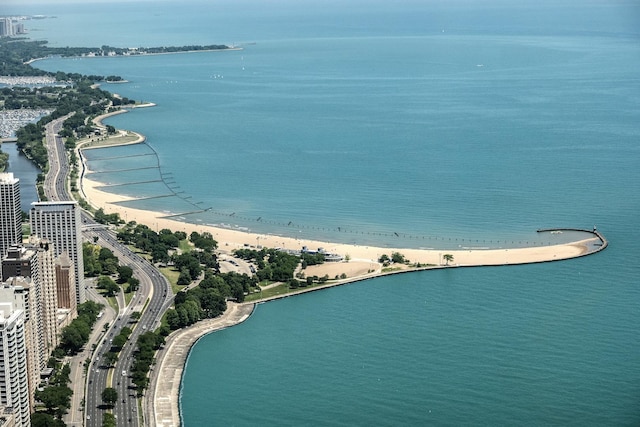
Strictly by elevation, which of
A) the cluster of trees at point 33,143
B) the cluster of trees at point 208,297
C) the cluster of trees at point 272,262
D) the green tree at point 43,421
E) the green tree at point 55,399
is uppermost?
the cluster of trees at point 33,143

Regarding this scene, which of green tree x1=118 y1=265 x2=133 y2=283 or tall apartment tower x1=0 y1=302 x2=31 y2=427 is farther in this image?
green tree x1=118 y1=265 x2=133 y2=283

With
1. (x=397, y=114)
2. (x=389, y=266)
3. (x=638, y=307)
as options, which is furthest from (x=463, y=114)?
(x=638, y=307)

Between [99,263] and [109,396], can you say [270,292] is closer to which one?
[99,263]

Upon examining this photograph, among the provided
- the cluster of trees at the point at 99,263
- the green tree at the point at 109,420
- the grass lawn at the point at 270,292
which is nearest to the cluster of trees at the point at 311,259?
the grass lawn at the point at 270,292

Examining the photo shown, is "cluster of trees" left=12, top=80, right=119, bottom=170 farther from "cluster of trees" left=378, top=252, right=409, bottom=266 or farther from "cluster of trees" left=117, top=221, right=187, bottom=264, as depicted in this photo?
"cluster of trees" left=378, top=252, right=409, bottom=266

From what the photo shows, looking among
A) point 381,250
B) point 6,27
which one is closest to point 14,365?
point 381,250

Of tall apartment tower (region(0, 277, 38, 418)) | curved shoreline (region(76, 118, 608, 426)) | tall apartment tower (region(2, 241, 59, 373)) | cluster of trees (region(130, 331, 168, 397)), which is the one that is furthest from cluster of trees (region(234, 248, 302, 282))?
tall apartment tower (region(0, 277, 38, 418))

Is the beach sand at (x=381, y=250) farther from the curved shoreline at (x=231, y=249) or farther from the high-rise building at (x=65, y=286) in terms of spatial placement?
the high-rise building at (x=65, y=286)

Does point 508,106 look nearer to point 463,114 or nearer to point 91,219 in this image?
point 463,114
